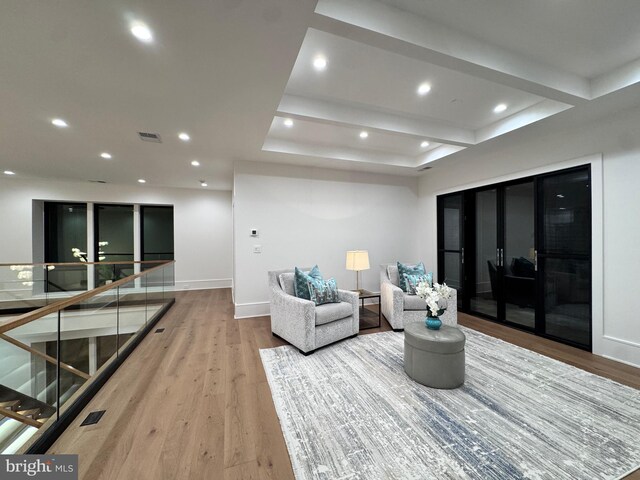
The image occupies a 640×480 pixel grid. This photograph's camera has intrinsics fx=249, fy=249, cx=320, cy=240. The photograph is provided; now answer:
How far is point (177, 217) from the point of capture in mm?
6707

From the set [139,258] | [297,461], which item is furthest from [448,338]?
[139,258]

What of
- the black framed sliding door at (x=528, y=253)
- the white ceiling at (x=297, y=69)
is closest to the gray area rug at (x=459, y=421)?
the black framed sliding door at (x=528, y=253)

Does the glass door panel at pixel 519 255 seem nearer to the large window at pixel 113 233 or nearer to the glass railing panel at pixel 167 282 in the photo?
the glass railing panel at pixel 167 282

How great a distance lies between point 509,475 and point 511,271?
3.29 m

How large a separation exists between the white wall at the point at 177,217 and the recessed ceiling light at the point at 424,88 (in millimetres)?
5733

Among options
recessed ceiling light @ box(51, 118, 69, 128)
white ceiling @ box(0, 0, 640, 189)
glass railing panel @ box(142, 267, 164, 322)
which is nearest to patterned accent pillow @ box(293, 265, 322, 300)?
white ceiling @ box(0, 0, 640, 189)

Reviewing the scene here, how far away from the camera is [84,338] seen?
2.52 metres

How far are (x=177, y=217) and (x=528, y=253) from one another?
25.0 ft

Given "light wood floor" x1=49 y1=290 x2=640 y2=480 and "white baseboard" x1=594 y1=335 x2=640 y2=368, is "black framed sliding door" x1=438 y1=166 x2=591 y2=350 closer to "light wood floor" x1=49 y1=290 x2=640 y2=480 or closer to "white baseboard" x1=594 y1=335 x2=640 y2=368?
"white baseboard" x1=594 y1=335 x2=640 y2=368

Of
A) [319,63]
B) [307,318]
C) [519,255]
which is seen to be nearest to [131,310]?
[307,318]

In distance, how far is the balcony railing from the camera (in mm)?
1691

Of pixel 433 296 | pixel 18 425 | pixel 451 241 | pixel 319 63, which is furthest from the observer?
pixel 451 241

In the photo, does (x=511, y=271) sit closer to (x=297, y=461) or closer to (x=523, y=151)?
(x=523, y=151)

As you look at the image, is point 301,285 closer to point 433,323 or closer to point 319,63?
point 433,323
